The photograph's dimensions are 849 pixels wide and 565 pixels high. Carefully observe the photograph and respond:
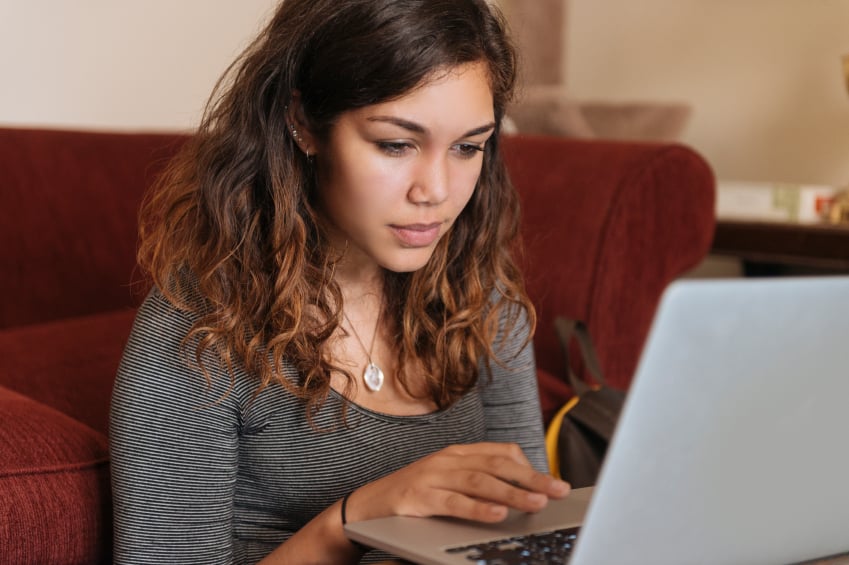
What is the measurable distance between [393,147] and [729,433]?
0.50 meters

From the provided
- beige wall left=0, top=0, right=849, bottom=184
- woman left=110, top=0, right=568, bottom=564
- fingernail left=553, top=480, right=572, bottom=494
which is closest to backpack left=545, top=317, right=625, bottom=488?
woman left=110, top=0, right=568, bottom=564

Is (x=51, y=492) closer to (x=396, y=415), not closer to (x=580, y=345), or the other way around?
(x=396, y=415)

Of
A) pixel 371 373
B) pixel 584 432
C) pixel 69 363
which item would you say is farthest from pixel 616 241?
pixel 69 363

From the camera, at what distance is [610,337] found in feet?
5.53

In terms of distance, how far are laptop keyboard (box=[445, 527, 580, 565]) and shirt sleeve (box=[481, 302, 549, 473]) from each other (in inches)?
19.9

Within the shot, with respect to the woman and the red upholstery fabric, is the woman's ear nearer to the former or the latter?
the woman

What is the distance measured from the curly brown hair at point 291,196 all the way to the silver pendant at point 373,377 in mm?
34

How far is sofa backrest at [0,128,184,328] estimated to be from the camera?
5.97 feet

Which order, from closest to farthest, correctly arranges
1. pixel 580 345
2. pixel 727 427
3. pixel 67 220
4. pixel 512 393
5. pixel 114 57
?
pixel 727 427 → pixel 512 393 → pixel 580 345 → pixel 67 220 → pixel 114 57

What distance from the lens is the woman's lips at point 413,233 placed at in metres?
1.05

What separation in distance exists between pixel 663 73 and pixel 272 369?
2.08 meters

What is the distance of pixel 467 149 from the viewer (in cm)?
108

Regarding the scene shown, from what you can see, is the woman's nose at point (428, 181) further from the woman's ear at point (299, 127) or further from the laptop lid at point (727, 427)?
the laptop lid at point (727, 427)

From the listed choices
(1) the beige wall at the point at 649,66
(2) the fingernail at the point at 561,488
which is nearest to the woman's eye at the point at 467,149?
(2) the fingernail at the point at 561,488
